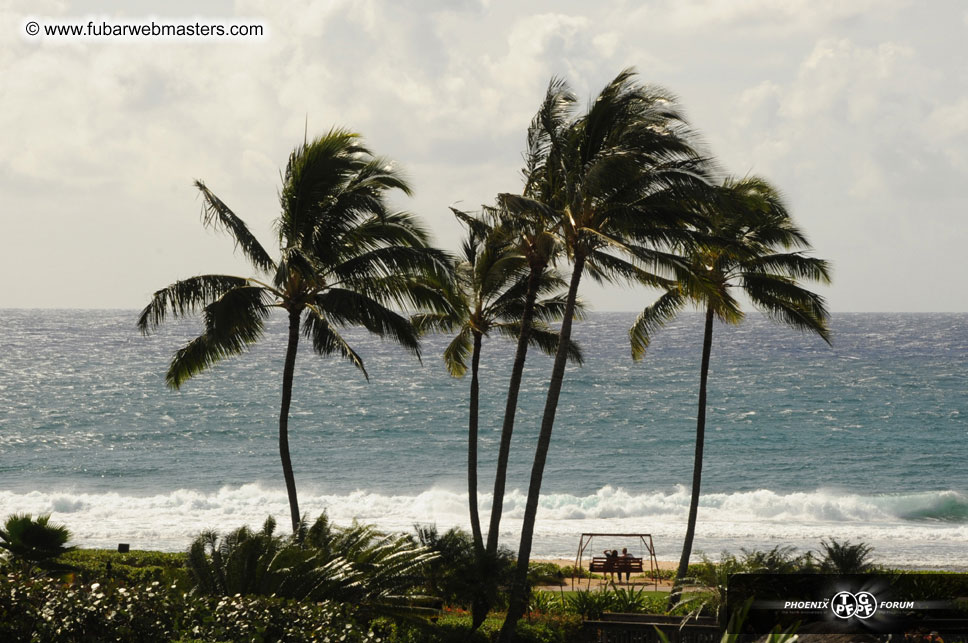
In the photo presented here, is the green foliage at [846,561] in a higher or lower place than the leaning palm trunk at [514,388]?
lower

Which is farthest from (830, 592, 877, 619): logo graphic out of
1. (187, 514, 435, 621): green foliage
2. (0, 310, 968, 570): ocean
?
(0, 310, 968, 570): ocean

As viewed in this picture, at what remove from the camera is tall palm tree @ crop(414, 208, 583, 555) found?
17984 mm

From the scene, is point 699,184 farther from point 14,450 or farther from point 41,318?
point 41,318

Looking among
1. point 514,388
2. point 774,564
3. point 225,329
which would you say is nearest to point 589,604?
point 514,388

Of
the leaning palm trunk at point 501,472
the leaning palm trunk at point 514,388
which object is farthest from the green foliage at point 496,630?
the leaning palm trunk at point 514,388

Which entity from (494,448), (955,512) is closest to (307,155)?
(955,512)

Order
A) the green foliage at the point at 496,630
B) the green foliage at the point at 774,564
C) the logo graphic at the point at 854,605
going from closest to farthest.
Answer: the logo graphic at the point at 854,605
the green foliage at the point at 496,630
the green foliage at the point at 774,564

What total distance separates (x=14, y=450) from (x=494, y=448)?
32.8 m

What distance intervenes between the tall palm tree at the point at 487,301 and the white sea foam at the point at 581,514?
60.3ft

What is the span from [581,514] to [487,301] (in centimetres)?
2851

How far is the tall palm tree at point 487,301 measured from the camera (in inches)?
708

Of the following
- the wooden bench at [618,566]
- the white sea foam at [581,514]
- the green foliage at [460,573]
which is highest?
the green foliage at [460,573]

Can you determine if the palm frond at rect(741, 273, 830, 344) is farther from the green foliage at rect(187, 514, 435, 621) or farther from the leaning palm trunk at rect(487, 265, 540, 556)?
the green foliage at rect(187, 514, 435, 621)

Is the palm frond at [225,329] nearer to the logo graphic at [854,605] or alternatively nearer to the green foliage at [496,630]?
the green foliage at [496,630]
